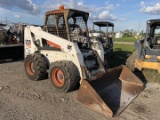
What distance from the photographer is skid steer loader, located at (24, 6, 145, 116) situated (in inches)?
191

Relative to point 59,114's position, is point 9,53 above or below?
above

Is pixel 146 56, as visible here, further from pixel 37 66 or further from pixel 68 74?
pixel 37 66

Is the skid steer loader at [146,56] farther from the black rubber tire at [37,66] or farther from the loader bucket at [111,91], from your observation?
the black rubber tire at [37,66]

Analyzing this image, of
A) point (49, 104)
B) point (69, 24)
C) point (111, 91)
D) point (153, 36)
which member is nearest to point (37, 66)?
point (69, 24)

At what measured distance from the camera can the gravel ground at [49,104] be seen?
13.6ft

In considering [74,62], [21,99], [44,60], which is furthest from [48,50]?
[21,99]

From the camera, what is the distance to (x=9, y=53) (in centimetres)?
961

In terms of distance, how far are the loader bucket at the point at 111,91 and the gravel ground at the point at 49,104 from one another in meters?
0.13

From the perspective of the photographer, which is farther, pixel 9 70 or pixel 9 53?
pixel 9 53

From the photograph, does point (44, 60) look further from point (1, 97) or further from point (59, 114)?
point (59, 114)

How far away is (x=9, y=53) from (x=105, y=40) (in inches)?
226

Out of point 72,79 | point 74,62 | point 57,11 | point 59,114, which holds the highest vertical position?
point 57,11

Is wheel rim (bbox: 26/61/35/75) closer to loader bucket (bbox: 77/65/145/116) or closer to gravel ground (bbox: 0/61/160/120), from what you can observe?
gravel ground (bbox: 0/61/160/120)

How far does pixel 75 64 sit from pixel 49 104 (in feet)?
4.05
